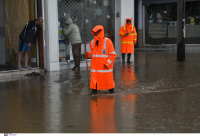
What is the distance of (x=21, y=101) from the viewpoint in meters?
7.51

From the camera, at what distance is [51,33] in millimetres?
12758

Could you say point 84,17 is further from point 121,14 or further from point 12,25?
point 12,25

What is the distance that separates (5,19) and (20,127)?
301 inches

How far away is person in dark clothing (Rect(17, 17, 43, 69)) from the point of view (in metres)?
12.1

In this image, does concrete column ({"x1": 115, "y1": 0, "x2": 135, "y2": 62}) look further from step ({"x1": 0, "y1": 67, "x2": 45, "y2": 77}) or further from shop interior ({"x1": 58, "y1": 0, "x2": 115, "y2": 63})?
step ({"x1": 0, "y1": 67, "x2": 45, "y2": 77})

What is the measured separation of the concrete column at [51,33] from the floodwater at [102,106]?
6.75 ft

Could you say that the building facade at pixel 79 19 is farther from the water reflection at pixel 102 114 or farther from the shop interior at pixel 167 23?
the shop interior at pixel 167 23

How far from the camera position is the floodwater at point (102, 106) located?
17.7ft

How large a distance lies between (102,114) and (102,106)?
69 cm

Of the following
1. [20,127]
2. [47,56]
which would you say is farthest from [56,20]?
[20,127]

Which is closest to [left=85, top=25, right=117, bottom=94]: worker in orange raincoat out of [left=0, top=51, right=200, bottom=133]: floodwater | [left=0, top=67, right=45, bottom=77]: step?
[left=0, top=51, right=200, bottom=133]: floodwater

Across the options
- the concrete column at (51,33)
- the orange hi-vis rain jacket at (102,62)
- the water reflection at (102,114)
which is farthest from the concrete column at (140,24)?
the water reflection at (102,114)

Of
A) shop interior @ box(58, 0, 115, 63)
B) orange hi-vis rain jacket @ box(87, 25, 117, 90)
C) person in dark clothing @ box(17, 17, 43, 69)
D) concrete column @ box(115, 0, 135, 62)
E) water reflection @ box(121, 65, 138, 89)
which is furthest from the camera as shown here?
concrete column @ box(115, 0, 135, 62)

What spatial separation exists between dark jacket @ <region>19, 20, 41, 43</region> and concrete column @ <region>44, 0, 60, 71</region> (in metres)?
0.44
